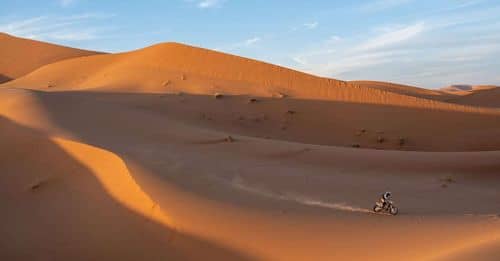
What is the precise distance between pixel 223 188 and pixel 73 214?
154 centimetres

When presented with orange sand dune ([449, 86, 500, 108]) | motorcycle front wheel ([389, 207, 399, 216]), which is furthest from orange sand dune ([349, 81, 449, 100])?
motorcycle front wheel ([389, 207, 399, 216])

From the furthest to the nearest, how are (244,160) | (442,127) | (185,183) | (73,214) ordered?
(442,127)
(244,160)
(185,183)
(73,214)

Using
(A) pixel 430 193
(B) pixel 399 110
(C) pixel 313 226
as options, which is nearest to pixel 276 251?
(C) pixel 313 226

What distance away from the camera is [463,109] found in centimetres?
1522

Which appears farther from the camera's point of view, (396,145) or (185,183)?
(396,145)

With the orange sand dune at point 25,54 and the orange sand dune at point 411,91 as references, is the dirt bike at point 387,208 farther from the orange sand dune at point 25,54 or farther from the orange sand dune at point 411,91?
the orange sand dune at point 25,54

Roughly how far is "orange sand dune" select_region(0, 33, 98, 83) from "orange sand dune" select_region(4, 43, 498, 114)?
10.2 meters

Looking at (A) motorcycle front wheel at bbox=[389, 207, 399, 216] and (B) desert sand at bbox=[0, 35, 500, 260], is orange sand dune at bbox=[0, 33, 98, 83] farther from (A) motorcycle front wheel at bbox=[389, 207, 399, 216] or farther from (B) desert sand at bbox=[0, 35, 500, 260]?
(A) motorcycle front wheel at bbox=[389, 207, 399, 216]

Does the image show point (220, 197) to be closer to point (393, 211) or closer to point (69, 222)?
point (69, 222)

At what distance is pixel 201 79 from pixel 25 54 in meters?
20.5

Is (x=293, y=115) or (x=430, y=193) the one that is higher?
(x=293, y=115)

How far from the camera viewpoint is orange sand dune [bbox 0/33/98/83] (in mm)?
32438

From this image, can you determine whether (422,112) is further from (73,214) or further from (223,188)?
(73,214)

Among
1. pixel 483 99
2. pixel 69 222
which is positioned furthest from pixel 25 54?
pixel 69 222
